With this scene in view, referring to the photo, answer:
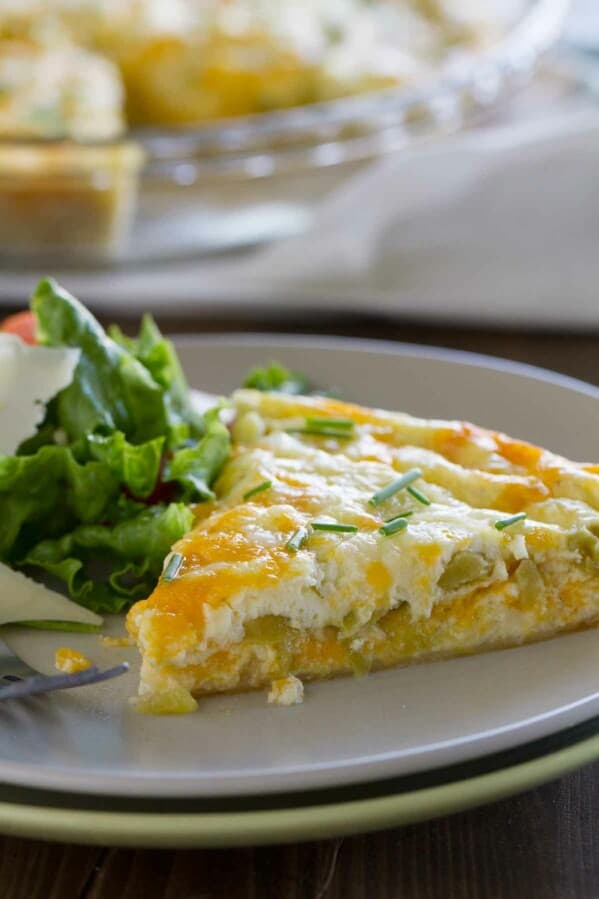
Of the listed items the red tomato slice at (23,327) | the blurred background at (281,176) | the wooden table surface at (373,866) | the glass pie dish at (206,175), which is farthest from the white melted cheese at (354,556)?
the glass pie dish at (206,175)

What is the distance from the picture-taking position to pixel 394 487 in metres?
2.59

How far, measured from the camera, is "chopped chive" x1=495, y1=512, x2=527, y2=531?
2.46 meters

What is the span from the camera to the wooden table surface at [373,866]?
204cm

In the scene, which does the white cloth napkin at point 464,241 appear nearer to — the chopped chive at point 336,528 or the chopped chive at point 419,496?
the chopped chive at point 419,496

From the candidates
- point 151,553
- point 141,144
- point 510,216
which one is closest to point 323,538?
point 151,553

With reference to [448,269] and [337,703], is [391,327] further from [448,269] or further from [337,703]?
[337,703]

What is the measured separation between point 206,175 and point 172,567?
2.63 metres

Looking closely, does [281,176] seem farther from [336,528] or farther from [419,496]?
[336,528]

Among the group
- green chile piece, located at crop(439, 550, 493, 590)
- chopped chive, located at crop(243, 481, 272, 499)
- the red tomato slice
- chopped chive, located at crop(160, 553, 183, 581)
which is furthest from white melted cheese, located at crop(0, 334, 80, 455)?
green chile piece, located at crop(439, 550, 493, 590)

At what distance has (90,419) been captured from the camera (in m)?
Result: 2.95

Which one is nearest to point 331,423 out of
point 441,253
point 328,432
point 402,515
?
point 328,432

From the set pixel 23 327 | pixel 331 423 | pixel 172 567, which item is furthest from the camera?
pixel 23 327

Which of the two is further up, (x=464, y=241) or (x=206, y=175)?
(x=206, y=175)

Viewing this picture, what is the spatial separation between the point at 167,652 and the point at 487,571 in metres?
0.63
